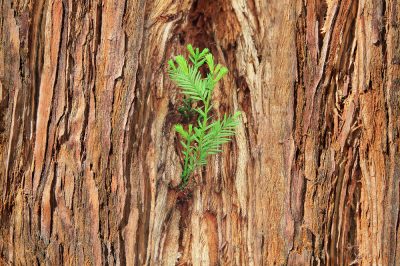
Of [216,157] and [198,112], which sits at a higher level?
[198,112]

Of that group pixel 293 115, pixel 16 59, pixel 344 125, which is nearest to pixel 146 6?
pixel 16 59

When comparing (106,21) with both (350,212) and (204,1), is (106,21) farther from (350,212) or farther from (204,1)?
(350,212)

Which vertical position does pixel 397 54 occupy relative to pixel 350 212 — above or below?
above
